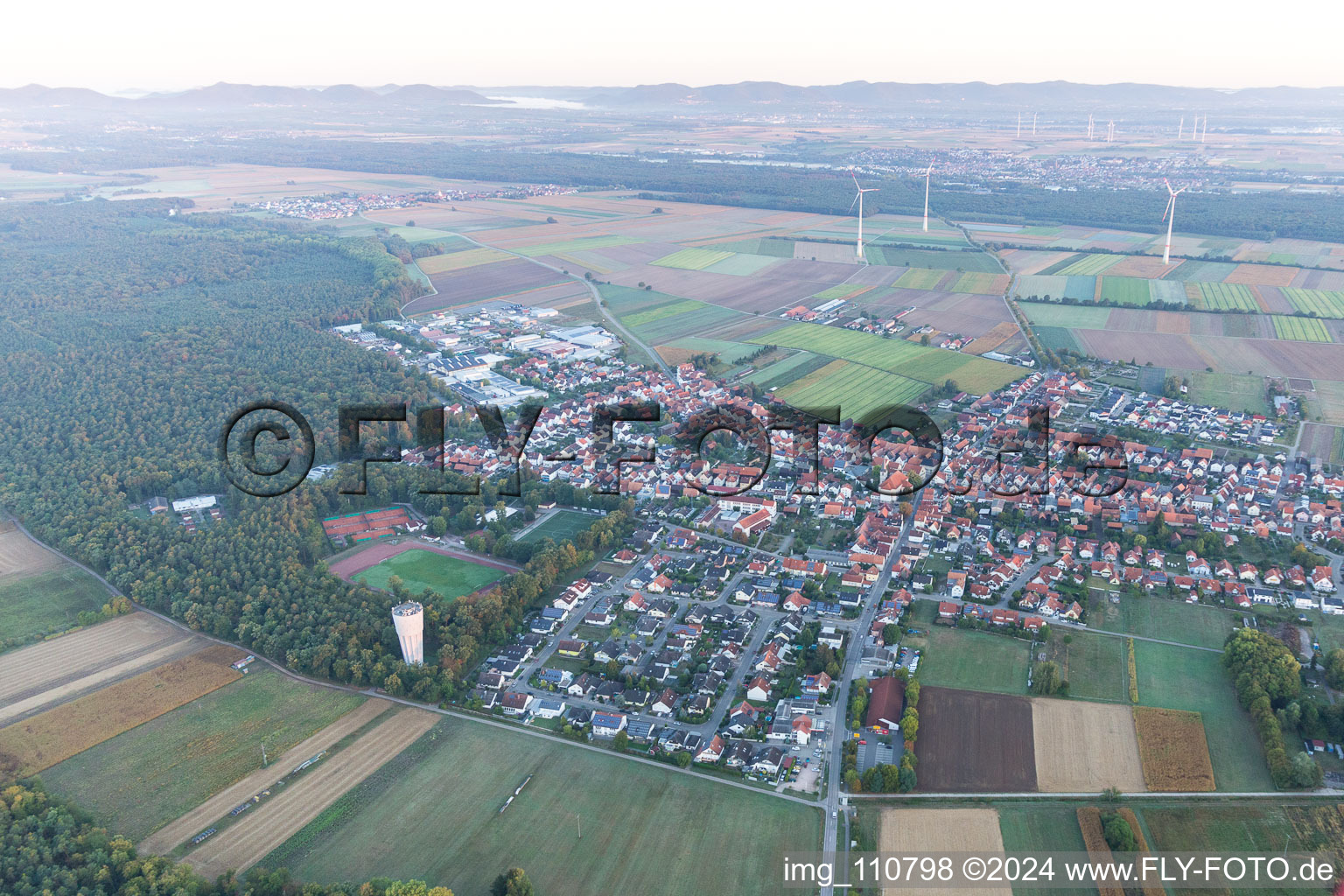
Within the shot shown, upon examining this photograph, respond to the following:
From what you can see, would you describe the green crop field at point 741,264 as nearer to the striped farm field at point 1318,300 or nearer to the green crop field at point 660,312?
the green crop field at point 660,312

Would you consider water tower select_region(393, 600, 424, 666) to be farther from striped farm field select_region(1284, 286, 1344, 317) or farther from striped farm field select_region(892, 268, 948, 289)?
striped farm field select_region(1284, 286, 1344, 317)

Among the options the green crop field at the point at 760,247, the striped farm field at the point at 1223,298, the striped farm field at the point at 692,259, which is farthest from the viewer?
the green crop field at the point at 760,247

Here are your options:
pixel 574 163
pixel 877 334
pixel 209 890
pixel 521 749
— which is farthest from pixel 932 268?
pixel 574 163

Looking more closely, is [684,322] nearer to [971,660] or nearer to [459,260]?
[459,260]

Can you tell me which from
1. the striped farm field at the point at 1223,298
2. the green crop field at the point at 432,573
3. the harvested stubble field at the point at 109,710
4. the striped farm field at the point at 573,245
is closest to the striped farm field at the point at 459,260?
the striped farm field at the point at 573,245

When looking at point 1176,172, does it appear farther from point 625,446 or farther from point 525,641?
point 525,641

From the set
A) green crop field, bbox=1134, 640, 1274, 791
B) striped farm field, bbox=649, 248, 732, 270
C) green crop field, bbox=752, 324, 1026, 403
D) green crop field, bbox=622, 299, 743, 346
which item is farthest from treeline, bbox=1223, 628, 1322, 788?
striped farm field, bbox=649, 248, 732, 270
